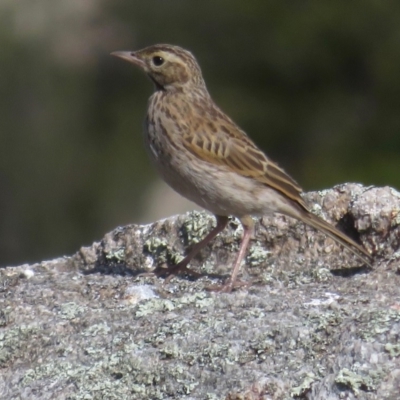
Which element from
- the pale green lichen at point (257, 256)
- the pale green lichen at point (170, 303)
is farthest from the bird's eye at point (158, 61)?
the pale green lichen at point (170, 303)

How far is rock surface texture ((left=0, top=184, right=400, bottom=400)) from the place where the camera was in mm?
4996

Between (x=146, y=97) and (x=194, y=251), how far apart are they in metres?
7.73

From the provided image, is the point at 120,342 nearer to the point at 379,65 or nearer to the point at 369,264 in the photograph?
the point at 369,264

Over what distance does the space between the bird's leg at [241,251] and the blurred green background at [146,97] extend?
11.4 feet

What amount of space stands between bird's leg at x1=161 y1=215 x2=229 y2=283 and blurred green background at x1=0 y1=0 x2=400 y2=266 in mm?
3318

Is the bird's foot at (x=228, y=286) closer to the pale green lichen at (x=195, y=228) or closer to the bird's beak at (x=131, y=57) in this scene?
the pale green lichen at (x=195, y=228)

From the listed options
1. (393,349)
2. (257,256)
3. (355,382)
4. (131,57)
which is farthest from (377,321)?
(131,57)

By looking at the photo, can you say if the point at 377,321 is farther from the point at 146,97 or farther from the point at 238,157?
the point at 146,97

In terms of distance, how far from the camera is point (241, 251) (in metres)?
7.08

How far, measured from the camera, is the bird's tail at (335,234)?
22.8 feet

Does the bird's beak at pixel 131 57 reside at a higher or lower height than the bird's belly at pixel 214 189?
higher

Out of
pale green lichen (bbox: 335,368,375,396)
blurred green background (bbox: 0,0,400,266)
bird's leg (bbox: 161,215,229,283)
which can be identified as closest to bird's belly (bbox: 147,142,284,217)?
bird's leg (bbox: 161,215,229,283)

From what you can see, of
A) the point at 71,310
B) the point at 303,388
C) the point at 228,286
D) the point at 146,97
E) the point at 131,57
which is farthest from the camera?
the point at 146,97

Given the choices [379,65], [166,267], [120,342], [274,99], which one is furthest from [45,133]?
[120,342]
